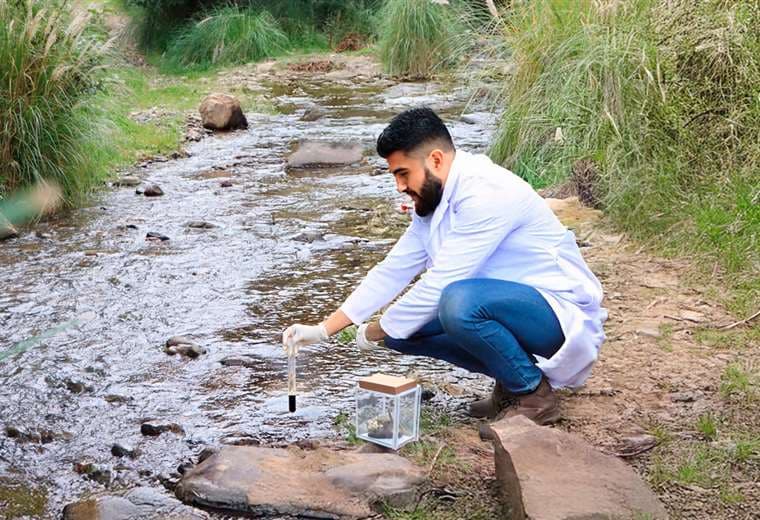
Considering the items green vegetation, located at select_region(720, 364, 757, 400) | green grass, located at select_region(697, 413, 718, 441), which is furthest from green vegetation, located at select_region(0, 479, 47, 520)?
green vegetation, located at select_region(720, 364, 757, 400)

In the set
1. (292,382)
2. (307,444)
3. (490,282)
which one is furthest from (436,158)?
(307,444)

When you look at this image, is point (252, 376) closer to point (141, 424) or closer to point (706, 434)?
point (141, 424)

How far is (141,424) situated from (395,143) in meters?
1.36

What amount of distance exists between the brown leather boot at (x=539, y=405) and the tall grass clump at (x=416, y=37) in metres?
11.2

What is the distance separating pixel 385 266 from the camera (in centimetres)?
351

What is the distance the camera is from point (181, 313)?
16.4 ft

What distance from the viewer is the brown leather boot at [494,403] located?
3.45 meters

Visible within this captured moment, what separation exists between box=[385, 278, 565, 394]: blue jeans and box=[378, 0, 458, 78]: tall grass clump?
11.2 metres

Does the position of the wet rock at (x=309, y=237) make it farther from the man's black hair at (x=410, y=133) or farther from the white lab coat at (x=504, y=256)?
the man's black hair at (x=410, y=133)

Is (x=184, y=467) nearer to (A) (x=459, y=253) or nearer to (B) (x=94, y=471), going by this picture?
(B) (x=94, y=471)

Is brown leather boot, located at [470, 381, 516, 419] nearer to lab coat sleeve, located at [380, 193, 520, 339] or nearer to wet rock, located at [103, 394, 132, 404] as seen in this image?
Result: lab coat sleeve, located at [380, 193, 520, 339]

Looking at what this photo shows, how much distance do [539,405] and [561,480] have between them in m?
0.62

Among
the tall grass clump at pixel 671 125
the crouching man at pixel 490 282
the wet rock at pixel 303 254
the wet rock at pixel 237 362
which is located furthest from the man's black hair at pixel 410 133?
the wet rock at pixel 303 254

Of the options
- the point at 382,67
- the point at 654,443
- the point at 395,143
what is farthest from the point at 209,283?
the point at 382,67
